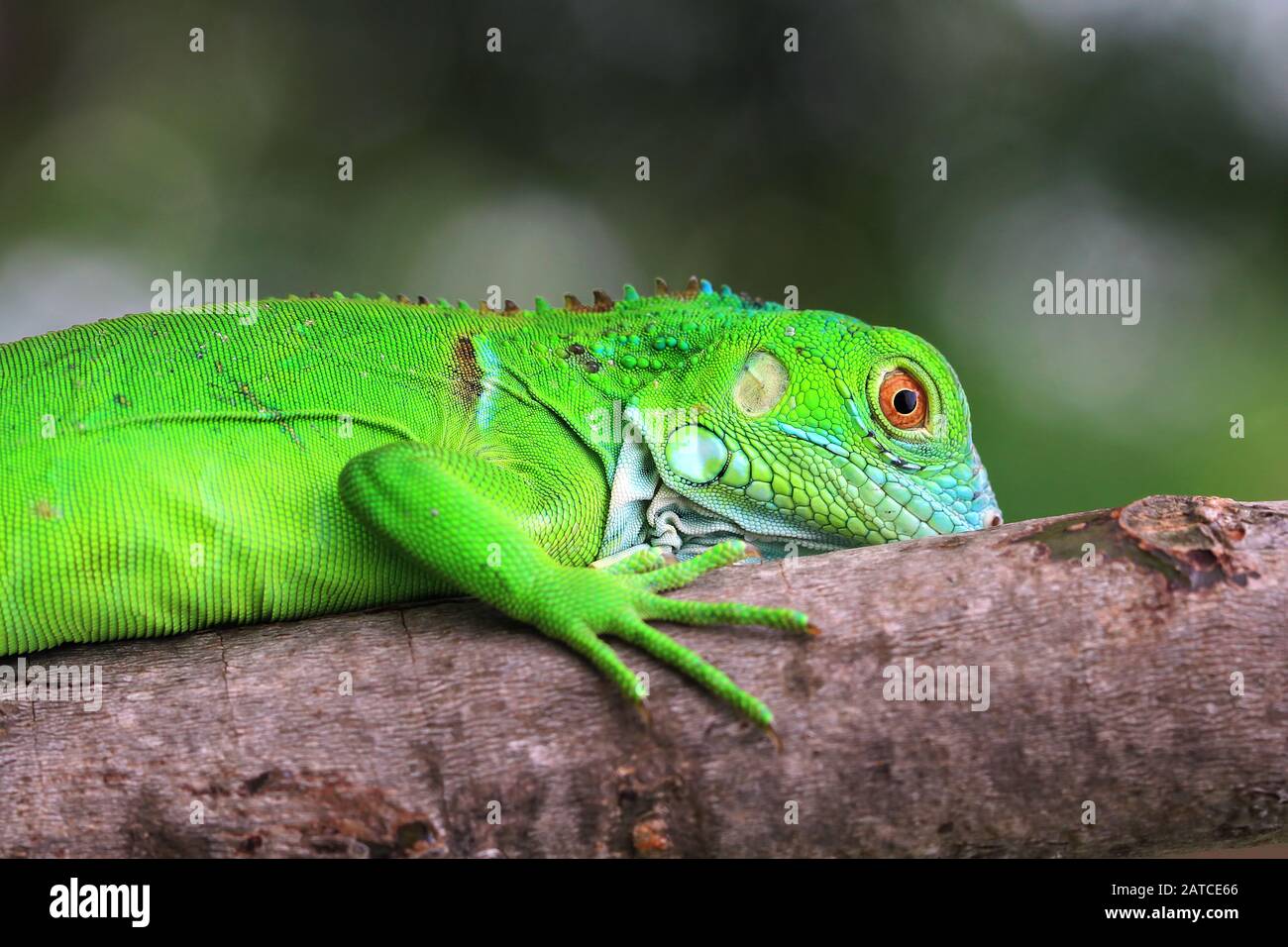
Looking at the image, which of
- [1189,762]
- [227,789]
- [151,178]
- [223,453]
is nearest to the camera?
[1189,762]

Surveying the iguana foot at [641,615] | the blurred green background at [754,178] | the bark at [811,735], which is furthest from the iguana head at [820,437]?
the blurred green background at [754,178]

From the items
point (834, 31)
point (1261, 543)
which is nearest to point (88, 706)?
point (1261, 543)

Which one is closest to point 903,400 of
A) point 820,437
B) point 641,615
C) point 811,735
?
point 820,437

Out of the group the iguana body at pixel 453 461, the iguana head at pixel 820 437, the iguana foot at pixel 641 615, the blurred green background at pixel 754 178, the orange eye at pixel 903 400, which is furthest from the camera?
the blurred green background at pixel 754 178

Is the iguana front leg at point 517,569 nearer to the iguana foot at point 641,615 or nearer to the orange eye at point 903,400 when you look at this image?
the iguana foot at point 641,615

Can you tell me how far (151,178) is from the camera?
7.68 m

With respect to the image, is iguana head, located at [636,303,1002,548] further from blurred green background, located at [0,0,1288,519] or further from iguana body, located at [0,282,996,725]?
blurred green background, located at [0,0,1288,519]

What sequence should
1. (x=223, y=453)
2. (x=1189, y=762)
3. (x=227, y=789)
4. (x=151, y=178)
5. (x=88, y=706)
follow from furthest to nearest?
(x=151, y=178) → (x=223, y=453) → (x=88, y=706) → (x=227, y=789) → (x=1189, y=762)

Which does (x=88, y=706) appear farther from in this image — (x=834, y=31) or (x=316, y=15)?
(x=834, y=31)

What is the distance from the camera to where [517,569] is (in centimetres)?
325

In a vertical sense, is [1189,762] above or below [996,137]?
below

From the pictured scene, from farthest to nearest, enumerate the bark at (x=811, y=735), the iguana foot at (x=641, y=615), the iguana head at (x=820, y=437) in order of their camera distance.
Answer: the iguana head at (x=820, y=437), the iguana foot at (x=641, y=615), the bark at (x=811, y=735)

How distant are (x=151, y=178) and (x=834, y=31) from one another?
5.09m

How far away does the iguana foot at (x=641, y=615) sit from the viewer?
293cm
